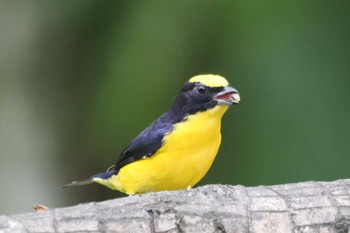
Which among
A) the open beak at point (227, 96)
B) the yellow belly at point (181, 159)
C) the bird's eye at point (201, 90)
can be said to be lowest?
the yellow belly at point (181, 159)

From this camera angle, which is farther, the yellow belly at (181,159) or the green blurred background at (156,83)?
the green blurred background at (156,83)

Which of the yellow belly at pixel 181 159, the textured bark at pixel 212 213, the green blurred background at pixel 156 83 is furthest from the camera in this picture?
the green blurred background at pixel 156 83

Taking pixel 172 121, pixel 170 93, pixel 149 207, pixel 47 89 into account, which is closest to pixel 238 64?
pixel 170 93

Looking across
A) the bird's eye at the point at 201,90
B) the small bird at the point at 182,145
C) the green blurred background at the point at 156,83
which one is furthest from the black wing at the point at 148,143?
the green blurred background at the point at 156,83

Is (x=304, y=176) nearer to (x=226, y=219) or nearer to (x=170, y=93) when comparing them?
(x=170, y=93)

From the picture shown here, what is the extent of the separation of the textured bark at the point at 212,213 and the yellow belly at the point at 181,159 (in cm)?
48

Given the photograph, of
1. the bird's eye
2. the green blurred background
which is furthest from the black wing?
the green blurred background

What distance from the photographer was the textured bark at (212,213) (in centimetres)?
292

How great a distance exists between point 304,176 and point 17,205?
1.70 m

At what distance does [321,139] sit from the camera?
4.34 meters

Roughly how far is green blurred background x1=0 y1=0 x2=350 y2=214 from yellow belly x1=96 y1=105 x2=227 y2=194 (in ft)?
2.02

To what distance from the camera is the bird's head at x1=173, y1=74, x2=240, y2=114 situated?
12.4 ft

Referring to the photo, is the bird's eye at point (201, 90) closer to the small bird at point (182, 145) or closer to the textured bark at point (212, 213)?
the small bird at point (182, 145)

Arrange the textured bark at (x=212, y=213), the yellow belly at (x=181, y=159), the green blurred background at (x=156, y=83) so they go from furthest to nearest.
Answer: the green blurred background at (x=156, y=83) < the yellow belly at (x=181, y=159) < the textured bark at (x=212, y=213)
